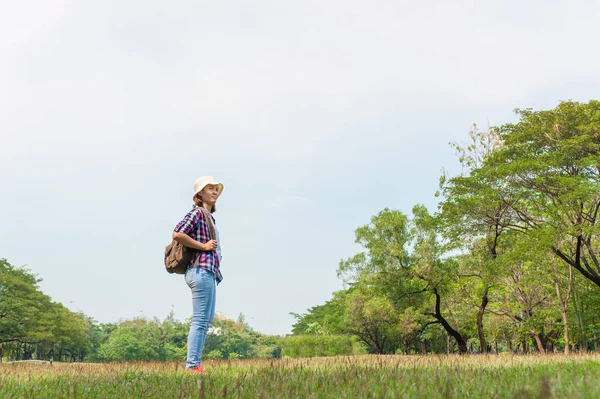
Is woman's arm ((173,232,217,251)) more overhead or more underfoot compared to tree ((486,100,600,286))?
more underfoot

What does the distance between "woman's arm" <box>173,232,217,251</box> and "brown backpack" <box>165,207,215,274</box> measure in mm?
172

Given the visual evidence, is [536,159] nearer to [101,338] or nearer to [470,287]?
[470,287]

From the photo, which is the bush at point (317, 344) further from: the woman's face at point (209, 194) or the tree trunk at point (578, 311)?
the woman's face at point (209, 194)

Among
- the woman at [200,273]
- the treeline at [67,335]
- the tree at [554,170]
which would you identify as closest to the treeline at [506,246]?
the tree at [554,170]

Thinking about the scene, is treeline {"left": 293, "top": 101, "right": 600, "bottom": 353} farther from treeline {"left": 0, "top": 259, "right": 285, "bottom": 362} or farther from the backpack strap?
the backpack strap

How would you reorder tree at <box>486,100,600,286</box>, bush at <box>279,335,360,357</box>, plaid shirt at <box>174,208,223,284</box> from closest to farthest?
plaid shirt at <box>174,208,223,284</box> < tree at <box>486,100,600,286</box> < bush at <box>279,335,360,357</box>

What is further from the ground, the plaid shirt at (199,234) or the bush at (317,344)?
→ the plaid shirt at (199,234)

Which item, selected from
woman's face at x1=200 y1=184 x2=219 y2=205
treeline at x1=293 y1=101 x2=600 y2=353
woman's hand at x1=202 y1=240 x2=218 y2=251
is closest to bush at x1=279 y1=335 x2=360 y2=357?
treeline at x1=293 y1=101 x2=600 y2=353

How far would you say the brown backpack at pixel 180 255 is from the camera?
613 cm

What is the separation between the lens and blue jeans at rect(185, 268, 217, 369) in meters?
5.96

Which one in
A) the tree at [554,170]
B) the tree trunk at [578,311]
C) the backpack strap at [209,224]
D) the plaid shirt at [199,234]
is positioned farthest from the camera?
the tree trunk at [578,311]

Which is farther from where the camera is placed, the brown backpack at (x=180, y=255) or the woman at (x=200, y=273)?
the brown backpack at (x=180, y=255)

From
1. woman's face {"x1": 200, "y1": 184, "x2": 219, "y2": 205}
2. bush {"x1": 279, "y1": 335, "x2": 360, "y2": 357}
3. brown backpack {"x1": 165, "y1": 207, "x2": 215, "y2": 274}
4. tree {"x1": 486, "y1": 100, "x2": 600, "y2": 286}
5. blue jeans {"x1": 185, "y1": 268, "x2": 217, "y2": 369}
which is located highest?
tree {"x1": 486, "y1": 100, "x2": 600, "y2": 286}

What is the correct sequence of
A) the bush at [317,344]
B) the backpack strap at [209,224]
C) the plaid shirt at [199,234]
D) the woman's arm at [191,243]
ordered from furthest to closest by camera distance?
the bush at [317,344]
the backpack strap at [209,224]
the plaid shirt at [199,234]
the woman's arm at [191,243]
